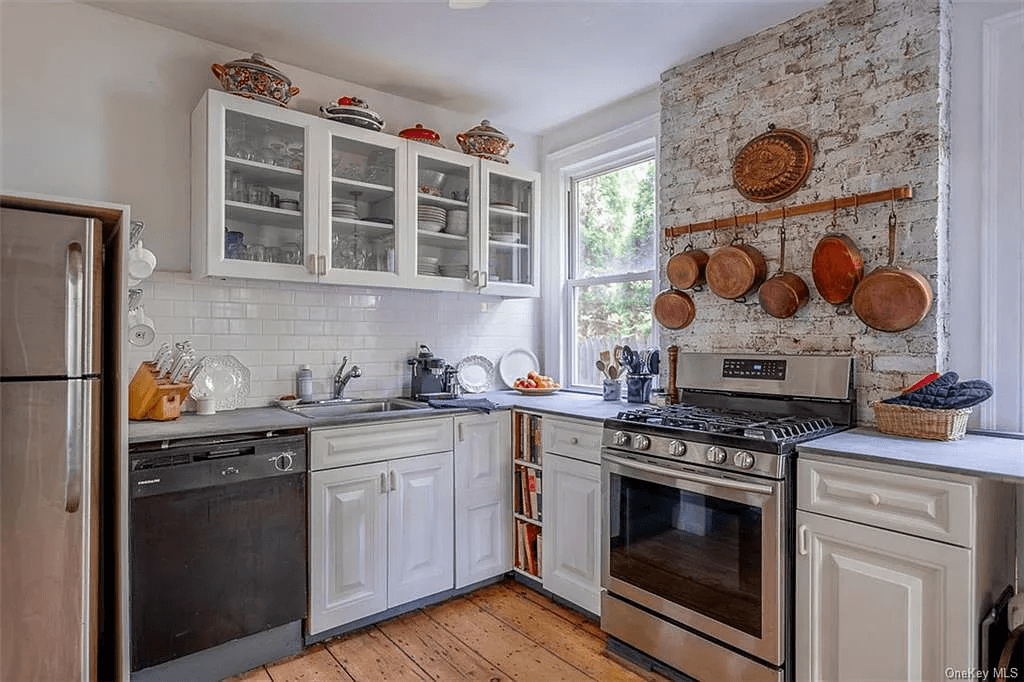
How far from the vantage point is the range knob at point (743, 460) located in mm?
1918

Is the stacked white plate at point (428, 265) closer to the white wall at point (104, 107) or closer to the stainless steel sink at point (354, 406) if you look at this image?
the stainless steel sink at point (354, 406)

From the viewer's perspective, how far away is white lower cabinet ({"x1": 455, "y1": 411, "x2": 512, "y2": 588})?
2.81 metres

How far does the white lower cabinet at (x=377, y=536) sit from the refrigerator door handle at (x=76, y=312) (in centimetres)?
91

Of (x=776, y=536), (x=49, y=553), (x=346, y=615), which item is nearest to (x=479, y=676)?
(x=346, y=615)

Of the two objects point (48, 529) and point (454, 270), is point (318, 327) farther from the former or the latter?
point (48, 529)

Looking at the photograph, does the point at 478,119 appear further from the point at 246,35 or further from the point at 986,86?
the point at 986,86

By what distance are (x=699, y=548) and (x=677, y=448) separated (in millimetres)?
368

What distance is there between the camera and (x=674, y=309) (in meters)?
2.86

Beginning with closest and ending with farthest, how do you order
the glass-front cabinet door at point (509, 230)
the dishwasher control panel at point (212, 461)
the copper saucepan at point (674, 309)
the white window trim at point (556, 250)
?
1. the dishwasher control panel at point (212, 461)
2. the copper saucepan at point (674, 309)
3. the glass-front cabinet door at point (509, 230)
4. the white window trim at point (556, 250)

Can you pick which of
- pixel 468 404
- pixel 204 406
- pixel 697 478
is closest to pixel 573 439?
pixel 468 404

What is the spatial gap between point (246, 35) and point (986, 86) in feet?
9.81

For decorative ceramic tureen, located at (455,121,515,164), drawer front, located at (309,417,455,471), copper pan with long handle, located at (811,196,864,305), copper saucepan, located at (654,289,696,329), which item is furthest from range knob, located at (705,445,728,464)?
decorative ceramic tureen, located at (455,121,515,164)

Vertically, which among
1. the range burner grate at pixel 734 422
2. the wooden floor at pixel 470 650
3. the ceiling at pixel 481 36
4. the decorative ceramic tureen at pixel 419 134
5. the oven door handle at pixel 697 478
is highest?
the ceiling at pixel 481 36
